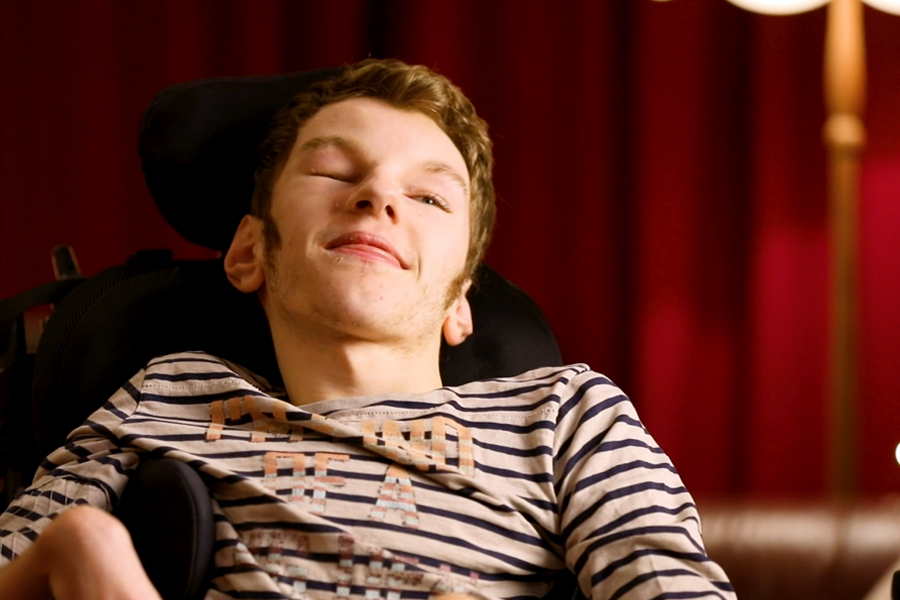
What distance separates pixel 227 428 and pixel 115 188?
1413 millimetres

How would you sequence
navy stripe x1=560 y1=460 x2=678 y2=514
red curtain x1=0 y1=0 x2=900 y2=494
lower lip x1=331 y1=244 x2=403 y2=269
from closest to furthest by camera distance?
1. navy stripe x1=560 y1=460 x2=678 y2=514
2. lower lip x1=331 y1=244 x2=403 y2=269
3. red curtain x1=0 y1=0 x2=900 y2=494

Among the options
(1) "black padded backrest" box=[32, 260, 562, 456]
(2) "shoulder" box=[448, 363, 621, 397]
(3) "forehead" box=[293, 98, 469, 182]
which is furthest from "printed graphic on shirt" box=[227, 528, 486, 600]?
(3) "forehead" box=[293, 98, 469, 182]

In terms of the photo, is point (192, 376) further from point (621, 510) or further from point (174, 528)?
point (621, 510)

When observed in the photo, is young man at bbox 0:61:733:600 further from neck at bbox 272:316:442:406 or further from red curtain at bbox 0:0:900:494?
red curtain at bbox 0:0:900:494

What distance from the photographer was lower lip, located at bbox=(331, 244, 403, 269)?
3.41 ft

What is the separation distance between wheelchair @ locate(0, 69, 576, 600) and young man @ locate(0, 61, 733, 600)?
0.18 feet

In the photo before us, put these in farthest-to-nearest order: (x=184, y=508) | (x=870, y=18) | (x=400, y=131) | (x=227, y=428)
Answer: (x=870, y=18) → (x=400, y=131) → (x=227, y=428) → (x=184, y=508)

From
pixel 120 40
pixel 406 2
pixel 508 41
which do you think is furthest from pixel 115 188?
pixel 508 41

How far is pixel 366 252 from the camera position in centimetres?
104

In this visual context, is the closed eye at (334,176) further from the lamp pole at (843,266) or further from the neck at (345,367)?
the lamp pole at (843,266)

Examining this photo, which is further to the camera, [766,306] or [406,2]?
[406,2]

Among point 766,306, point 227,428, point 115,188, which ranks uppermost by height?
point 115,188

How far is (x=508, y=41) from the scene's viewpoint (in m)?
2.26

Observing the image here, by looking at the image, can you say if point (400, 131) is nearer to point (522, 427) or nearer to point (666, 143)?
point (522, 427)
